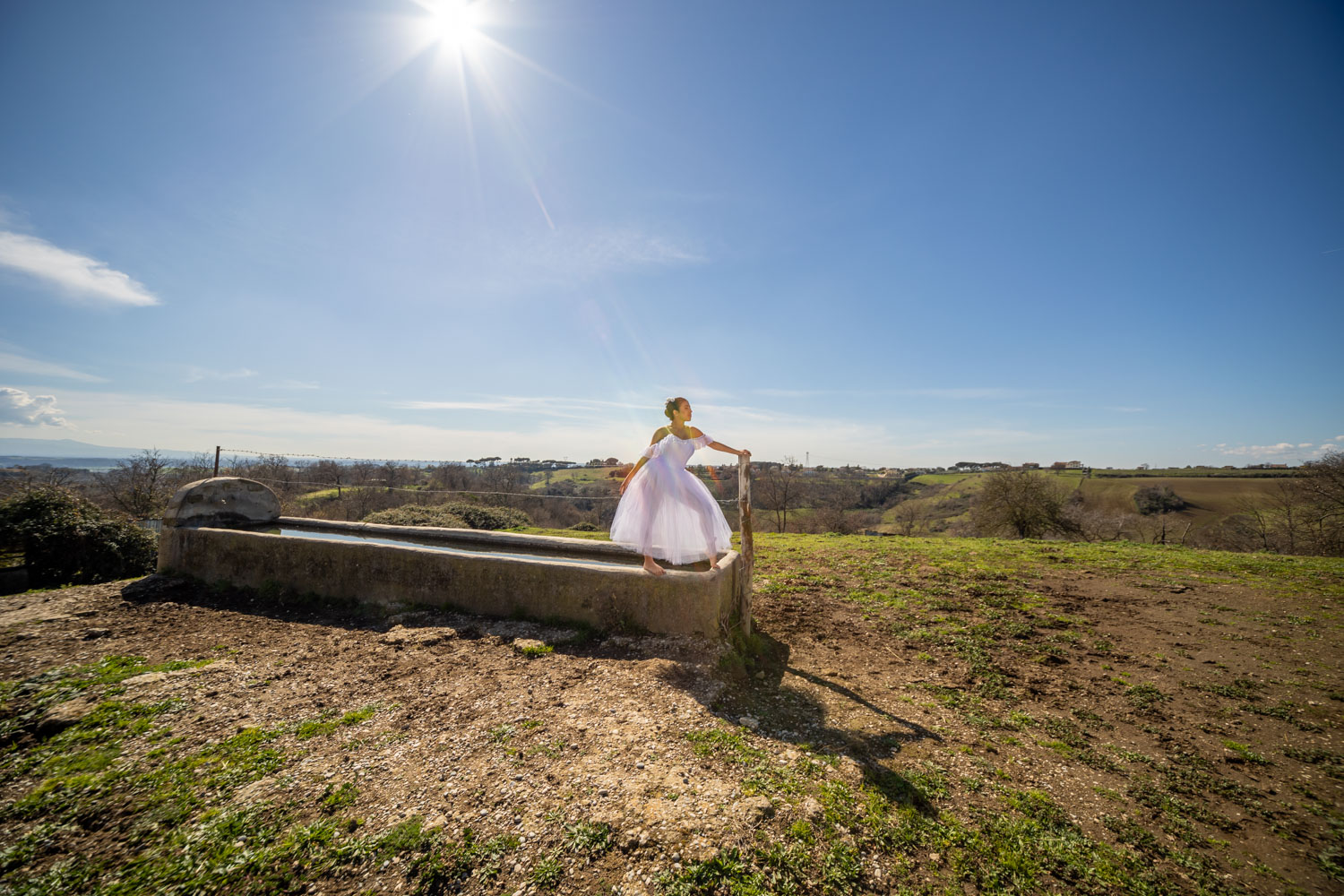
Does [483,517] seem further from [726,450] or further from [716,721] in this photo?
[716,721]

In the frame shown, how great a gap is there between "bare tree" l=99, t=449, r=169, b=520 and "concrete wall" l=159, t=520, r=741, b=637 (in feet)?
34.0

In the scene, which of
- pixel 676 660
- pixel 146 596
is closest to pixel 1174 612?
pixel 676 660

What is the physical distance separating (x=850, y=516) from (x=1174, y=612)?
19538 mm

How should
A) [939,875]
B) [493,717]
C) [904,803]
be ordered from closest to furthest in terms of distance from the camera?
[939,875] < [904,803] < [493,717]

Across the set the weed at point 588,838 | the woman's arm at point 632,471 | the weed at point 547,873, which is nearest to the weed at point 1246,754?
the weed at point 588,838

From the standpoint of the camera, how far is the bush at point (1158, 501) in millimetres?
30016

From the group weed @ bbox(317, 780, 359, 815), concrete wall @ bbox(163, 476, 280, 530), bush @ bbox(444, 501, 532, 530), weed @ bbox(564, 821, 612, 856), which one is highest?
concrete wall @ bbox(163, 476, 280, 530)

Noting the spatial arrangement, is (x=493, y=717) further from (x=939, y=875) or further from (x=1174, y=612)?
(x=1174, y=612)

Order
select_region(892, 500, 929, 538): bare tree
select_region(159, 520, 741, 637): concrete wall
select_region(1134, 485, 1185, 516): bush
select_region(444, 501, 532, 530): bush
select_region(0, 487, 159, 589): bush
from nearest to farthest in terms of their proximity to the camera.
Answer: select_region(159, 520, 741, 637): concrete wall → select_region(0, 487, 159, 589): bush → select_region(444, 501, 532, 530): bush → select_region(892, 500, 929, 538): bare tree → select_region(1134, 485, 1185, 516): bush

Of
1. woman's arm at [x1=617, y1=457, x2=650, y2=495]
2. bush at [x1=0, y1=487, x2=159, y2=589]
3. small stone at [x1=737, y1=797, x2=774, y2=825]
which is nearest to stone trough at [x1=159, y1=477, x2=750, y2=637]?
woman's arm at [x1=617, y1=457, x2=650, y2=495]

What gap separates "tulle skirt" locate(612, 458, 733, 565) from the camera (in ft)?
17.4

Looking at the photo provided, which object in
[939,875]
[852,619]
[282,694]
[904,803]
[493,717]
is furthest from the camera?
[852,619]

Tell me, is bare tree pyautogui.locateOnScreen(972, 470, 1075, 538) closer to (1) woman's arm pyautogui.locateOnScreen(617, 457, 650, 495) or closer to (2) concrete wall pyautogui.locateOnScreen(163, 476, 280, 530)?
(1) woman's arm pyautogui.locateOnScreen(617, 457, 650, 495)

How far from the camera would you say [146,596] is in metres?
6.96
